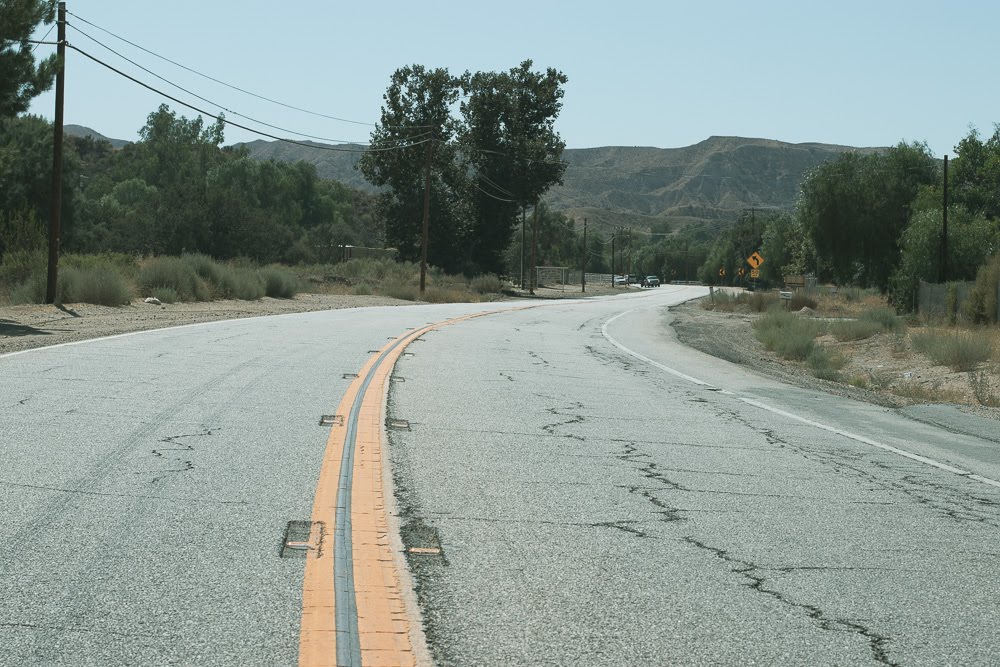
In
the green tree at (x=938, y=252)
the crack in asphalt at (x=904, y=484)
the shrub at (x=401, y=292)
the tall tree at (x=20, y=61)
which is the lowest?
the crack in asphalt at (x=904, y=484)

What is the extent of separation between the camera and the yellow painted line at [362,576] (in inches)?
176

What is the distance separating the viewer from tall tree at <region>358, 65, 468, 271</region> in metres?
75.9

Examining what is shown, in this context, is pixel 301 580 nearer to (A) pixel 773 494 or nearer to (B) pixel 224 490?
(B) pixel 224 490

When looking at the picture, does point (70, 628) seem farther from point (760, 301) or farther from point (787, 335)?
point (760, 301)

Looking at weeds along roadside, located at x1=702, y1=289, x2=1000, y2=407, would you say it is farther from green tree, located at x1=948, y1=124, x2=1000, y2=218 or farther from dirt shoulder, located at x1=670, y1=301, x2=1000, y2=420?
green tree, located at x1=948, y1=124, x2=1000, y2=218

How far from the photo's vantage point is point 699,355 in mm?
24484

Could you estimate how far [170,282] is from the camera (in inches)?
1411

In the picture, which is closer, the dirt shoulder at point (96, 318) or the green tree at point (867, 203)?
the dirt shoulder at point (96, 318)

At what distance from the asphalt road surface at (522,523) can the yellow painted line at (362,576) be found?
0.34 feet

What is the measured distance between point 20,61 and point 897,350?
72.9 ft

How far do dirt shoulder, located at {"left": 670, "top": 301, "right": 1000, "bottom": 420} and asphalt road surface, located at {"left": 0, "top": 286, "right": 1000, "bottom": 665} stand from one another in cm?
442

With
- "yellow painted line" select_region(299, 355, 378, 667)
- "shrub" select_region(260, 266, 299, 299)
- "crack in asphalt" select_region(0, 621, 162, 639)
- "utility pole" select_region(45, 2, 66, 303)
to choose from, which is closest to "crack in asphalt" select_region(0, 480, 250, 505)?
"yellow painted line" select_region(299, 355, 378, 667)

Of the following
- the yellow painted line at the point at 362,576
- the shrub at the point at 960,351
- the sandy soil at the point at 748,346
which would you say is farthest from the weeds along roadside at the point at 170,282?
the yellow painted line at the point at 362,576

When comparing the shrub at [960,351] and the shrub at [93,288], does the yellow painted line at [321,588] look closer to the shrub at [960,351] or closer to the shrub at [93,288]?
the shrub at [960,351]
